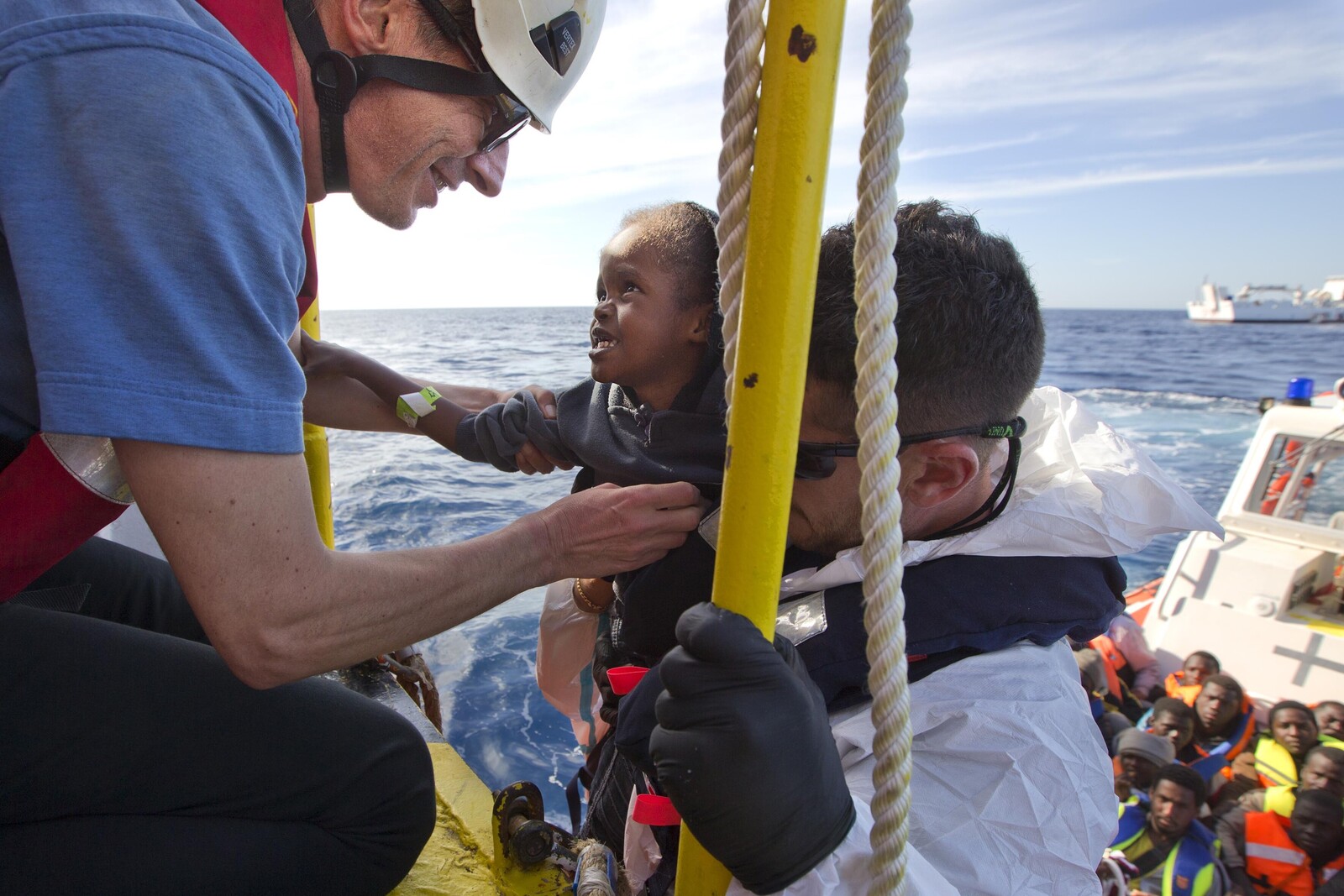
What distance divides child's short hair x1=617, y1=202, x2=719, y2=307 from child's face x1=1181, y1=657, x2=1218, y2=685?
623 cm

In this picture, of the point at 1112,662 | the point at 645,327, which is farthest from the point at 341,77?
the point at 1112,662

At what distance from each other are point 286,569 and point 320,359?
69.4 inches

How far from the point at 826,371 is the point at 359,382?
6.41ft

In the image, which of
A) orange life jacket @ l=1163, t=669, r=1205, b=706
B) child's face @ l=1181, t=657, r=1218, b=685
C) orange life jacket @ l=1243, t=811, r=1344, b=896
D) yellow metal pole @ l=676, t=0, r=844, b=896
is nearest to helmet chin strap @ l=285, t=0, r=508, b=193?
yellow metal pole @ l=676, t=0, r=844, b=896

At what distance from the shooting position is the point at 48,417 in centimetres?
94

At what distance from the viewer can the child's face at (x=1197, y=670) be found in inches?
247

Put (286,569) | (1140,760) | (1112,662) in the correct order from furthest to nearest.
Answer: (1112,662), (1140,760), (286,569)

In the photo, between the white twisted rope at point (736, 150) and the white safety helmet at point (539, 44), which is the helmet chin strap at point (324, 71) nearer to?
the white safety helmet at point (539, 44)

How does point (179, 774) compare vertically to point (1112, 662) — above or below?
above

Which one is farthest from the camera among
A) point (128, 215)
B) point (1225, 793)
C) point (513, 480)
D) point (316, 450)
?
point (513, 480)

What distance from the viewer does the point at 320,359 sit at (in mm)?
2697

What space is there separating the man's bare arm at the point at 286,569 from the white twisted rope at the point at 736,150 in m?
0.69

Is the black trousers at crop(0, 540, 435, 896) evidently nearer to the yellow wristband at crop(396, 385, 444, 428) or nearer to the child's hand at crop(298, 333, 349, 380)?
the yellow wristband at crop(396, 385, 444, 428)

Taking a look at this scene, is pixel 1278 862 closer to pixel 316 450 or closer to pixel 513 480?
pixel 316 450
